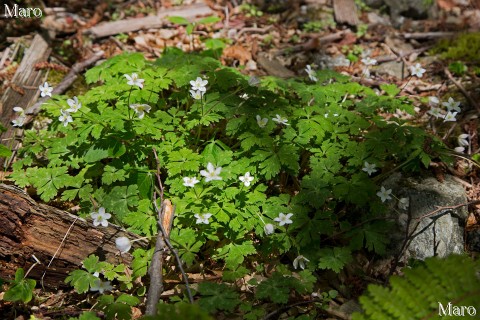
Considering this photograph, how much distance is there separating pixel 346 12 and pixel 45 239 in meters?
5.73

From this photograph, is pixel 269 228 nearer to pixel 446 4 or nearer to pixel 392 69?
pixel 392 69

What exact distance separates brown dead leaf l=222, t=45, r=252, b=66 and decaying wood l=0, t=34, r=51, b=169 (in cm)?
244

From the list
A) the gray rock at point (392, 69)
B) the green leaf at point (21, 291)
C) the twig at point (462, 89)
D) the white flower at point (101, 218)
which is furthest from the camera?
the gray rock at point (392, 69)

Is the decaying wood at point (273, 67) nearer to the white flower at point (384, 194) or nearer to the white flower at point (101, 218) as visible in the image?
the white flower at point (384, 194)

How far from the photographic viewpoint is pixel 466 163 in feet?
14.5

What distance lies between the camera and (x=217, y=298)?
303cm

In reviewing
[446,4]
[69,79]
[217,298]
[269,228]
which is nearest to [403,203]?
[269,228]

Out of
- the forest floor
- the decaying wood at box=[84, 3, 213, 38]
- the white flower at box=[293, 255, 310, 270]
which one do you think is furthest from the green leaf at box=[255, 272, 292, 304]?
the decaying wood at box=[84, 3, 213, 38]

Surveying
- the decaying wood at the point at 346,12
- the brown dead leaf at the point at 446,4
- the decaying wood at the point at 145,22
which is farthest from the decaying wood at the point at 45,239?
the brown dead leaf at the point at 446,4

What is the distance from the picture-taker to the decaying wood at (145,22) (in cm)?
634

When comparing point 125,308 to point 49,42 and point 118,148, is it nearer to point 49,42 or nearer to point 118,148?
point 118,148

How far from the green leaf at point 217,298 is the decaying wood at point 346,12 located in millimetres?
5160

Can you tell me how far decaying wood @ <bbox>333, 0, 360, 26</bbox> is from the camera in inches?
266

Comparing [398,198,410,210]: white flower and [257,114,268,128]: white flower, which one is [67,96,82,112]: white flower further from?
[398,198,410,210]: white flower
